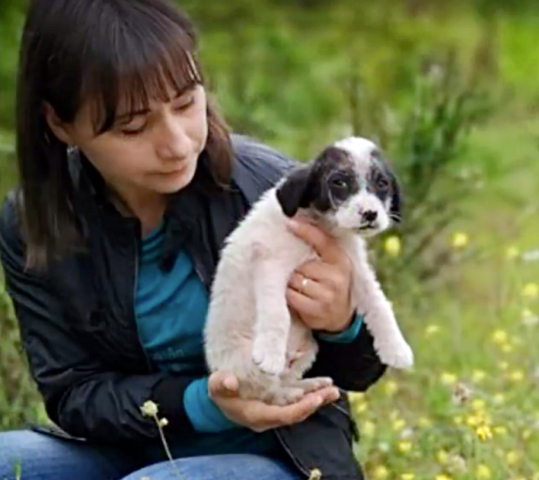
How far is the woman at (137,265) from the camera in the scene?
257 cm

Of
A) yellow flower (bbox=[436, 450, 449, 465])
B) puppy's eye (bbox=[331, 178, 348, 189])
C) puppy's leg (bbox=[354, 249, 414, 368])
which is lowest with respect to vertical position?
yellow flower (bbox=[436, 450, 449, 465])

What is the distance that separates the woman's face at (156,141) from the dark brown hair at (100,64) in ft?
0.06

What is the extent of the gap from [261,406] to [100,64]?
613 millimetres

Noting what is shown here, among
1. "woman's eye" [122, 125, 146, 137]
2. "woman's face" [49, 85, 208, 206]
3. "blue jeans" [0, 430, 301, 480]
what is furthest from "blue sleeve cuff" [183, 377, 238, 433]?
"woman's eye" [122, 125, 146, 137]

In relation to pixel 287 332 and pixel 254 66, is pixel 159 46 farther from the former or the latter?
pixel 254 66

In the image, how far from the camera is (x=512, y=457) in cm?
319

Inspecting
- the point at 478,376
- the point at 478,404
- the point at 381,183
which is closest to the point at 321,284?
the point at 381,183

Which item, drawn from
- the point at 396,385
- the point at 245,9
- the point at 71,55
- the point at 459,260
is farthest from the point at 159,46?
the point at 245,9

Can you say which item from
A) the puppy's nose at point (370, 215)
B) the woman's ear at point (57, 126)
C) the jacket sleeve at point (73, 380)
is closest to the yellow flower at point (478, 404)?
the jacket sleeve at point (73, 380)

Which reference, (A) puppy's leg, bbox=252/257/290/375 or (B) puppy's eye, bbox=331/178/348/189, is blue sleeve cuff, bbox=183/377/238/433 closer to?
(A) puppy's leg, bbox=252/257/290/375

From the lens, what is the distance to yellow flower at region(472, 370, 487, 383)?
361 cm

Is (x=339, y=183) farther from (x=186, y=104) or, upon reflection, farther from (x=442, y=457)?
(x=442, y=457)

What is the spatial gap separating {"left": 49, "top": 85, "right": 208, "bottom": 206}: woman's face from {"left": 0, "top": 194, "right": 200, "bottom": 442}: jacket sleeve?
0.31 m

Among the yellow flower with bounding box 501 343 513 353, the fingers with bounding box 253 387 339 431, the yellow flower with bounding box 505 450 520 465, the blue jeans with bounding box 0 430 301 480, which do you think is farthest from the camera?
the yellow flower with bounding box 501 343 513 353
